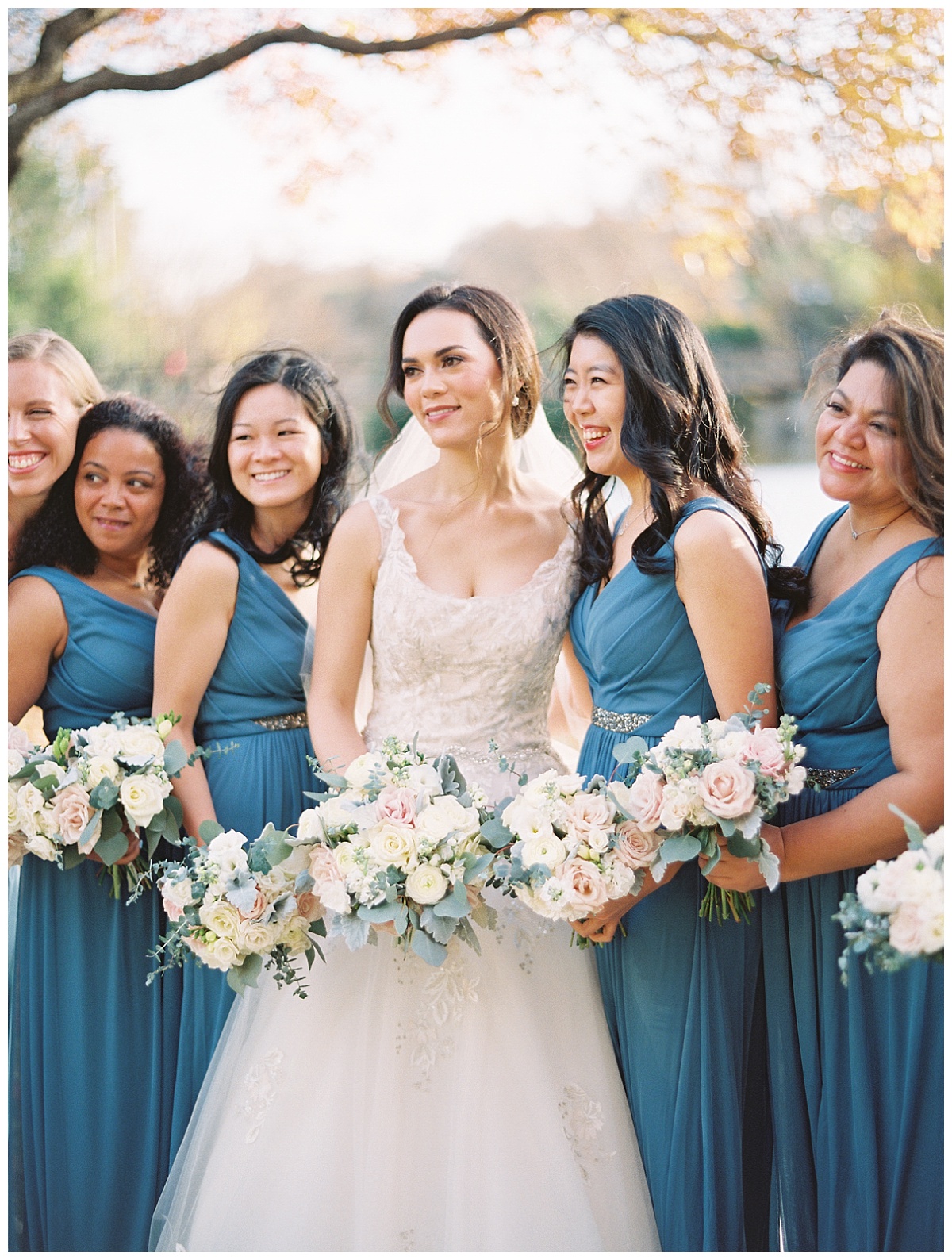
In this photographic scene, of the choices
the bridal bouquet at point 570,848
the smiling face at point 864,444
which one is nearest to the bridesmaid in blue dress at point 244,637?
the bridal bouquet at point 570,848

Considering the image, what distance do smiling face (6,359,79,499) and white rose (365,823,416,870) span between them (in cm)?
157

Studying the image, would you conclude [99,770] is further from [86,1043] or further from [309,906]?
[86,1043]

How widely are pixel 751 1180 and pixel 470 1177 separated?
2.51 ft

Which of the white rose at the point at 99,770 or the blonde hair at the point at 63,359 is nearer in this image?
the white rose at the point at 99,770

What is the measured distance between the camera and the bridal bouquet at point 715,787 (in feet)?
6.89

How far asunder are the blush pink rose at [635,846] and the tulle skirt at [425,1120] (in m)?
0.43

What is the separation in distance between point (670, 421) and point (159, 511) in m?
1.57

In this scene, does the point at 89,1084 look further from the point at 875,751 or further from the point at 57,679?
the point at 875,751

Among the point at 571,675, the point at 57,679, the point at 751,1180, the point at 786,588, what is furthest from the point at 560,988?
the point at 57,679

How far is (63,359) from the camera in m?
3.04

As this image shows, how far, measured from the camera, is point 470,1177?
2.34 metres

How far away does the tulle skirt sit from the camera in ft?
7.73

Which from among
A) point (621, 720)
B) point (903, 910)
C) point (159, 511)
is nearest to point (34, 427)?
point (159, 511)

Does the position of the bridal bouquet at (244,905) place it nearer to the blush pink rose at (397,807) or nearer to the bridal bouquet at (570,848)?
the blush pink rose at (397,807)
